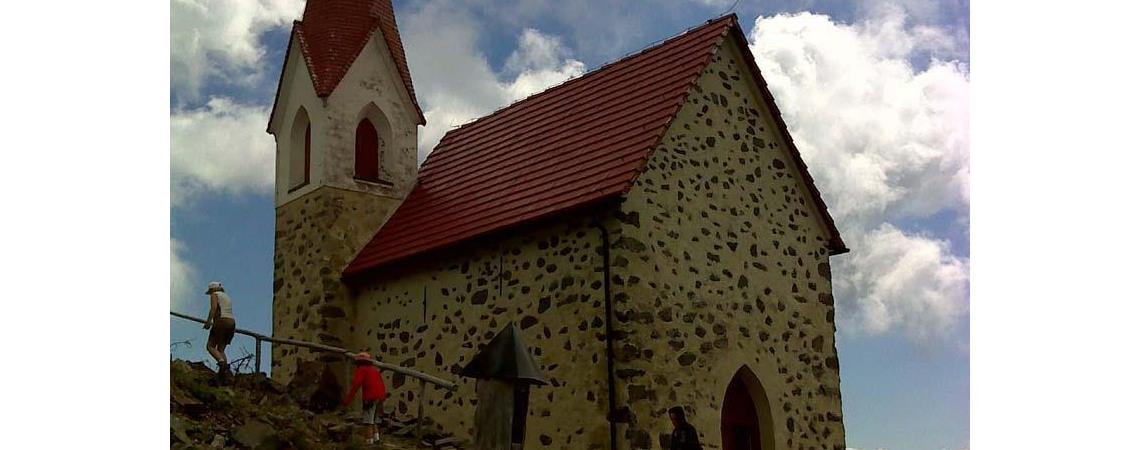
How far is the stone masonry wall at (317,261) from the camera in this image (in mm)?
15812

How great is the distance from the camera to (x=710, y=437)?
12805 mm

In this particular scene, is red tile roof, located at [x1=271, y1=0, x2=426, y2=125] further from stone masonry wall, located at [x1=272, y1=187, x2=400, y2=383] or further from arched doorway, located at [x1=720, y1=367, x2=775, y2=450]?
arched doorway, located at [x1=720, y1=367, x2=775, y2=450]

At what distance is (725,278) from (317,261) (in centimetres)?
546

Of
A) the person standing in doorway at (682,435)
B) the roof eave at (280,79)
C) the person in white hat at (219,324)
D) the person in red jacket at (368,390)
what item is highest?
the roof eave at (280,79)

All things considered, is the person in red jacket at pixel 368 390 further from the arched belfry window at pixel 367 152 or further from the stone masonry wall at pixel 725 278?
the arched belfry window at pixel 367 152

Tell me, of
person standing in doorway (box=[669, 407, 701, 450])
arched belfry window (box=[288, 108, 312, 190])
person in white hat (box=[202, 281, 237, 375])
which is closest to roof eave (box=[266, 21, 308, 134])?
arched belfry window (box=[288, 108, 312, 190])

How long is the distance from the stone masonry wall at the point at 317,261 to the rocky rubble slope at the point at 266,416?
117cm

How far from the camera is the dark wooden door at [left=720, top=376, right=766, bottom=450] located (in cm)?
1327

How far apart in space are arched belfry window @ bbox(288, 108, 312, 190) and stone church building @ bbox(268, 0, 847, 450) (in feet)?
0.09

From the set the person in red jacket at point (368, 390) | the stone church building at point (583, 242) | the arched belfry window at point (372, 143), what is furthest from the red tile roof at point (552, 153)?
the person in red jacket at point (368, 390)

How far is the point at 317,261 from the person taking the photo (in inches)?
632
